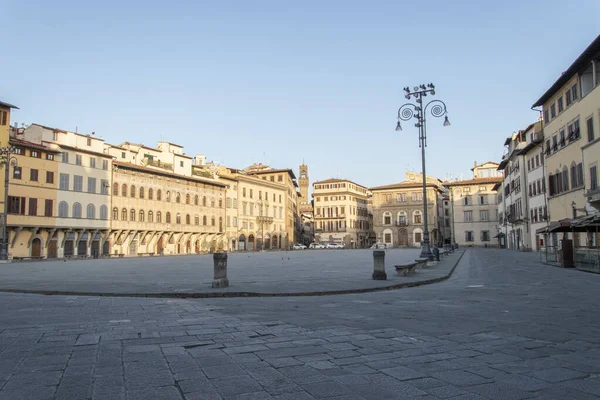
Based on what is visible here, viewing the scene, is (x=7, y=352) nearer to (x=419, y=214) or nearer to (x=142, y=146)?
(x=142, y=146)

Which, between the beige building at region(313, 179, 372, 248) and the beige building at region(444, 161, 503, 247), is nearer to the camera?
the beige building at region(444, 161, 503, 247)

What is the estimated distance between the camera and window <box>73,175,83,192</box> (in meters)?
53.5

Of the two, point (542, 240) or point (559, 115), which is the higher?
point (559, 115)

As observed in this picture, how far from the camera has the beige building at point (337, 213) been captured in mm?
108125

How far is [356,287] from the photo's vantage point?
14086mm

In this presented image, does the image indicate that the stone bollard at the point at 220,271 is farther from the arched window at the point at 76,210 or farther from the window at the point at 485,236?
the window at the point at 485,236

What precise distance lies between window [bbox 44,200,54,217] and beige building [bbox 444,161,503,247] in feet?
211

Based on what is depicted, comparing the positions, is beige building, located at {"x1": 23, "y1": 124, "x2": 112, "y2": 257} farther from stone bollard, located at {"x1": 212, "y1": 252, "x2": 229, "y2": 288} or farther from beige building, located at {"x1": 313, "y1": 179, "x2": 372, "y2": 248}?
beige building, located at {"x1": 313, "y1": 179, "x2": 372, "y2": 248}

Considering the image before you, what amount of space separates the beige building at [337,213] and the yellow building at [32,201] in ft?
217

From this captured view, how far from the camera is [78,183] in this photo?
54.0 m

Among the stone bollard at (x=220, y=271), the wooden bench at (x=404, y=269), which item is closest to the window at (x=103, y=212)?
the wooden bench at (x=404, y=269)

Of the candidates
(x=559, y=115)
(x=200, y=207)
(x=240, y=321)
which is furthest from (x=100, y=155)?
(x=240, y=321)

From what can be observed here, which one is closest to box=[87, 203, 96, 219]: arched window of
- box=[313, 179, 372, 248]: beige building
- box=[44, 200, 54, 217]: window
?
box=[44, 200, 54, 217]: window

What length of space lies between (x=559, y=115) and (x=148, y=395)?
39.5 m
